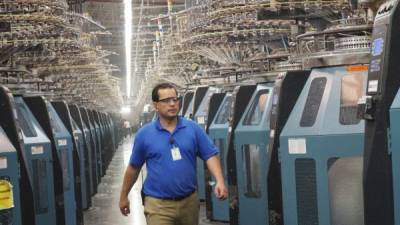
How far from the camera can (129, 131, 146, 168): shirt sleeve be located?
5473mm

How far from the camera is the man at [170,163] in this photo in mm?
5348

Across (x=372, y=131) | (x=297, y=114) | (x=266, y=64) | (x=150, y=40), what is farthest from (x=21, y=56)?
(x=150, y=40)

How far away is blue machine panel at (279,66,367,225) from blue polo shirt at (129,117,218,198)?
1143mm

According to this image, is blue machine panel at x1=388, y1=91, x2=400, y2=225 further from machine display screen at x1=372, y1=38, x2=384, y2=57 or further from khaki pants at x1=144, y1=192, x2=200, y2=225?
khaki pants at x1=144, y1=192, x2=200, y2=225

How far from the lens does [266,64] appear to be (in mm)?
10758

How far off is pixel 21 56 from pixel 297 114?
7940 mm

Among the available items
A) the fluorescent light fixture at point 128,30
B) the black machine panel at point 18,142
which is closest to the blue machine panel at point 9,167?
the black machine panel at point 18,142

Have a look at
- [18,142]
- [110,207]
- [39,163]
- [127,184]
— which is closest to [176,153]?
[127,184]

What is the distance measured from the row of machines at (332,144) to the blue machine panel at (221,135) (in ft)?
6.76

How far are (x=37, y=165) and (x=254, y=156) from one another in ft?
8.62

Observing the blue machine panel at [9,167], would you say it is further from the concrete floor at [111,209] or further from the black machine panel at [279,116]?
the concrete floor at [111,209]

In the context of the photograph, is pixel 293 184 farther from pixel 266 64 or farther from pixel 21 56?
pixel 21 56

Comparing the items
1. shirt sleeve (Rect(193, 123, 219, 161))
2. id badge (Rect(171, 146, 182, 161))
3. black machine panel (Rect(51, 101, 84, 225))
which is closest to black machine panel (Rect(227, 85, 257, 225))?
black machine panel (Rect(51, 101, 84, 225))

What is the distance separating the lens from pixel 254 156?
8.72 meters
